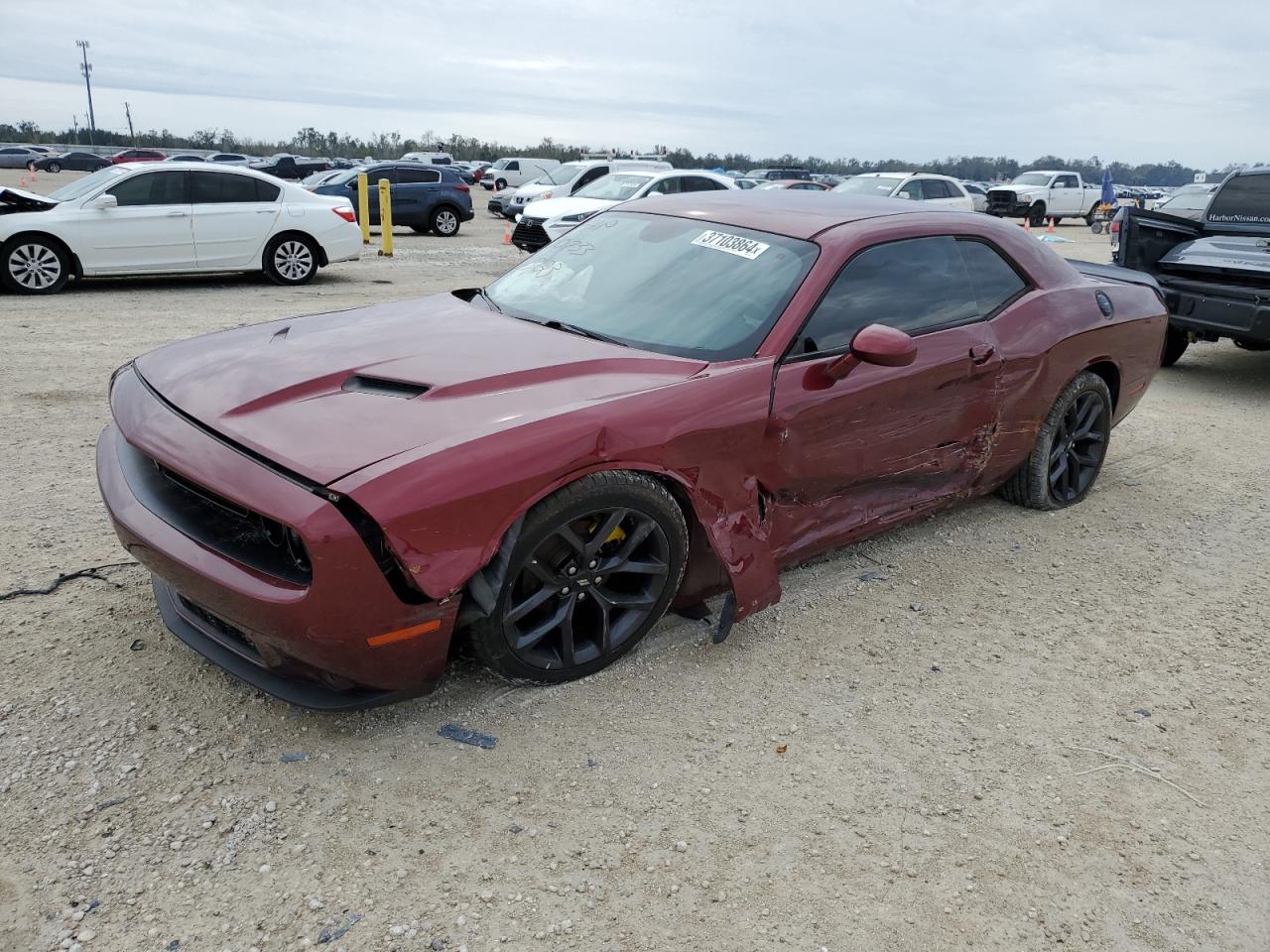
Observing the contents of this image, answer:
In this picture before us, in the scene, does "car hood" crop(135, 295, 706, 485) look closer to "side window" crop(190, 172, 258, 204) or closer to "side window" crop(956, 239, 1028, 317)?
"side window" crop(956, 239, 1028, 317)

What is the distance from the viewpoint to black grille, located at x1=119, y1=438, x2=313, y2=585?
8.39 ft

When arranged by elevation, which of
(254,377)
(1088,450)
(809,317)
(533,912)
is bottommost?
(533,912)

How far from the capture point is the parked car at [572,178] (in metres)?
18.8

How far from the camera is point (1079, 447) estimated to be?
198 inches

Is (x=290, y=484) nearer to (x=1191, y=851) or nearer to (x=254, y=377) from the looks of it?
(x=254, y=377)

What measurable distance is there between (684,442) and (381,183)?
12870 millimetres

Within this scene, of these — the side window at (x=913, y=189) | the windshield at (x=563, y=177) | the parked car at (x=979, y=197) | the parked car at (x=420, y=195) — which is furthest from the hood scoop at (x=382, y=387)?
the parked car at (x=979, y=197)

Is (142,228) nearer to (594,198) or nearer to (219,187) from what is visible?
(219,187)

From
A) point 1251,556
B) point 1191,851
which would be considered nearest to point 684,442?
point 1191,851

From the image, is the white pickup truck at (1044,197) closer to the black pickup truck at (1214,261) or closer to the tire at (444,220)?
the tire at (444,220)

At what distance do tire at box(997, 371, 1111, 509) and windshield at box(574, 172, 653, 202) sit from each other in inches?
450

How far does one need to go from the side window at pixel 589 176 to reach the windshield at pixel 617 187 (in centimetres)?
268

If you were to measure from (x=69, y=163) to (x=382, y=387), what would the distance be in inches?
2098

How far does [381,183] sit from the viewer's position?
14516 mm
